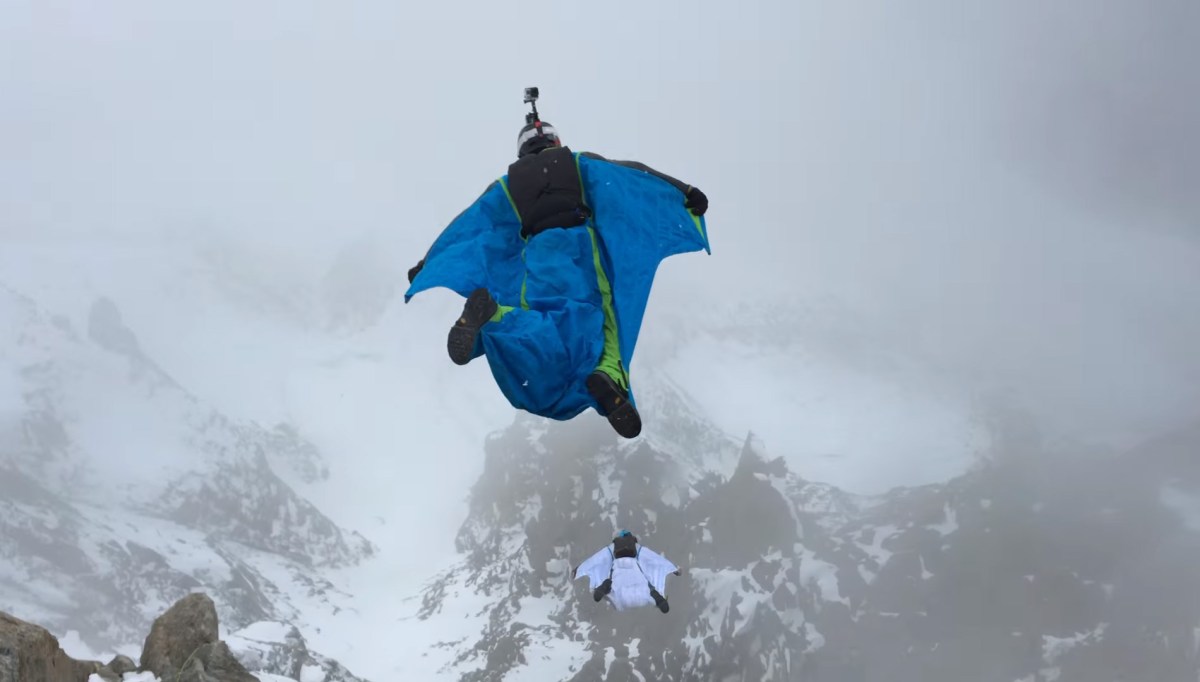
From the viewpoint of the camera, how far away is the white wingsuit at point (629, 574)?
24.4 meters

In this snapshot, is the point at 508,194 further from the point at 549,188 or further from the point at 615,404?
the point at 615,404

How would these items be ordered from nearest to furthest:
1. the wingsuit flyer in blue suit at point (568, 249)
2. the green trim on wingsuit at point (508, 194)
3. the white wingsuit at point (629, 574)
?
the wingsuit flyer in blue suit at point (568, 249) → the green trim on wingsuit at point (508, 194) → the white wingsuit at point (629, 574)

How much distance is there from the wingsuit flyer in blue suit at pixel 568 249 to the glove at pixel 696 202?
17 millimetres

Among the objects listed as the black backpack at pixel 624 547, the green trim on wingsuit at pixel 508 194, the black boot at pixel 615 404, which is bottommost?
the black boot at pixel 615 404

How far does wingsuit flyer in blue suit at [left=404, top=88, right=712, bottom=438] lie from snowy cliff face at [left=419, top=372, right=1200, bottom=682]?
120986 millimetres

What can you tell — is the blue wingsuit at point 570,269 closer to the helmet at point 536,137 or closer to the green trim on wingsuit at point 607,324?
the green trim on wingsuit at point 607,324

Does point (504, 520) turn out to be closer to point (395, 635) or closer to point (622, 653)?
point (395, 635)

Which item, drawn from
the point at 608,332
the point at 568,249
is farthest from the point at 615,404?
the point at 568,249

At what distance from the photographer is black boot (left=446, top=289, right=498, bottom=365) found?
31.0ft

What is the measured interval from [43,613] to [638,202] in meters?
180

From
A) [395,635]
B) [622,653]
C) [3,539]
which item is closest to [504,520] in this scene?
[395,635]

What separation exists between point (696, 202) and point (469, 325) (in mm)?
4147

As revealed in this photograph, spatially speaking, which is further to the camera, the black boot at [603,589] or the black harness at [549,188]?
the black boot at [603,589]

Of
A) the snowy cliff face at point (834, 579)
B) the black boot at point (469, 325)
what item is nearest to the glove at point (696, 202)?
the black boot at point (469, 325)
